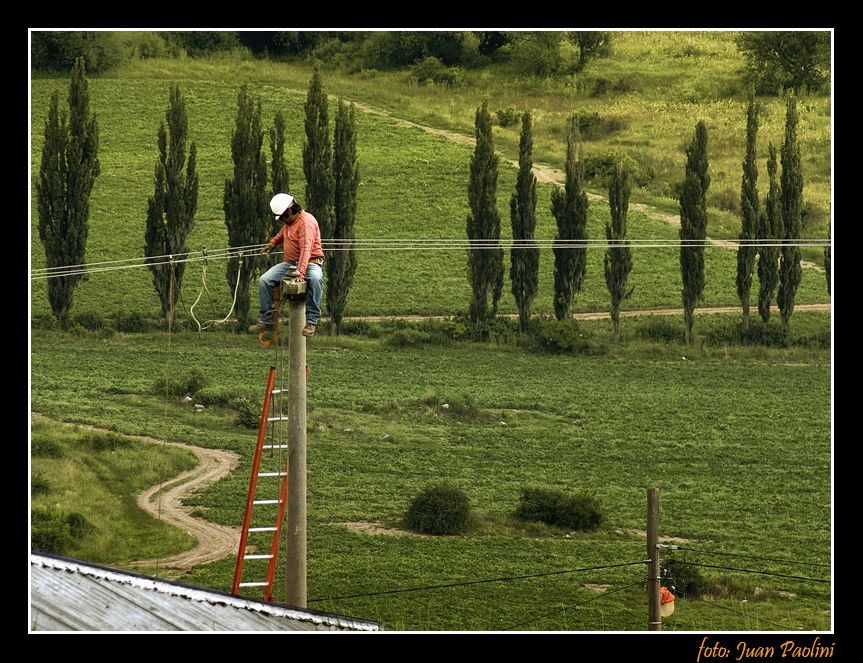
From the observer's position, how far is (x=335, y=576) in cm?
3183

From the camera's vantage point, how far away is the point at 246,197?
173 ft

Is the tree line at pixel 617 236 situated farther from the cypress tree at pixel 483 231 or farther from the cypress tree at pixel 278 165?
the cypress tree at pixel 278 165

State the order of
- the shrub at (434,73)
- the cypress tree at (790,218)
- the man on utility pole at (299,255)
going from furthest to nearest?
1. the shrub at (434,73)
2. the cypress tree at (790,218)
3. the man on utility pole at (299,255)

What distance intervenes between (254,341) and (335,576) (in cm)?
2184

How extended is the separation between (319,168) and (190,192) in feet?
13.7

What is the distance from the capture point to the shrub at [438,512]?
3591 centimetres

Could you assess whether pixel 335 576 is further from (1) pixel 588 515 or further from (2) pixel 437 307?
(2) pixel 437 307

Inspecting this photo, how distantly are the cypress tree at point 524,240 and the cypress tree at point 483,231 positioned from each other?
0.59m

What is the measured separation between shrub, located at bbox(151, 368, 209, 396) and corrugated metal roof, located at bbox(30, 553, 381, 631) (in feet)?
105

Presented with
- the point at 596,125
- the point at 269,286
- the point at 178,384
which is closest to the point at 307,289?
the point at 269,286

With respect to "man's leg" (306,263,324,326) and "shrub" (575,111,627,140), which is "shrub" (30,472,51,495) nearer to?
"man's leg" (306,263,324,326)

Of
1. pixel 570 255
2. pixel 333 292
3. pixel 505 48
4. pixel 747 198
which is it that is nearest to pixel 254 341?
pixel 333 292

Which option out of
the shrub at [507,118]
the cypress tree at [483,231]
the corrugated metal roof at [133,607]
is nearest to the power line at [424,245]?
the cypress tree at [483,231]

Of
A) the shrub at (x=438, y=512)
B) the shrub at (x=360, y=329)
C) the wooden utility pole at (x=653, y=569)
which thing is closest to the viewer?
the wooden utility pole at (x=653, y=569)
